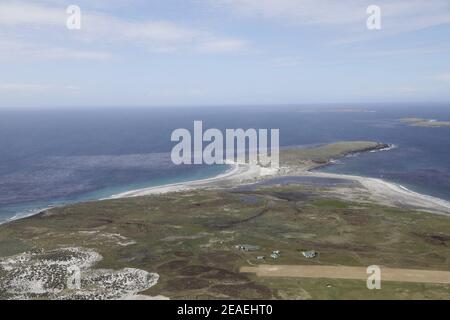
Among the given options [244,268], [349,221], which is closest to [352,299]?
[244,268]

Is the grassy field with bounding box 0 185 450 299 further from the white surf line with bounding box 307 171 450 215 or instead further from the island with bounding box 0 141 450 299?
the white surf line with bounding box 307 171 450 215

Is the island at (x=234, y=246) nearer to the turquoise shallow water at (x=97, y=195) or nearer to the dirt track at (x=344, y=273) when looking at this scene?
the dirt track at (x=344, y=273)

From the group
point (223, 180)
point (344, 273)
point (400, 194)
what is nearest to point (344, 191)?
point (400, 194)

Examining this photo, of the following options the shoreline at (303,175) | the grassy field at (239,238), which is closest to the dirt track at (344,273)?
the grassy field at (239,238)

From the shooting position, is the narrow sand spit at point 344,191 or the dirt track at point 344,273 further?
the narrow sand spit at point 344,191

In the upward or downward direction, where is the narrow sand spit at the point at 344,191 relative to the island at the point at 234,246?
upward
